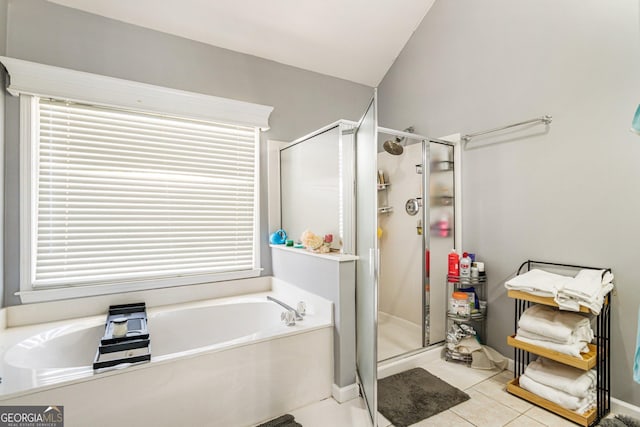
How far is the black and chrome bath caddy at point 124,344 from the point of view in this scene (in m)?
1.47

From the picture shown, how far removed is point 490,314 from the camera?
2.49 metres

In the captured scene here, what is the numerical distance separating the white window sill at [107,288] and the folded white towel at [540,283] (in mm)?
2130

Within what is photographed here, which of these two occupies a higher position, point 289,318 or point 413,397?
point 289,318

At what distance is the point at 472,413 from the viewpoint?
182cm

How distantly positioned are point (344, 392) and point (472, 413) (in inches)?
30.5

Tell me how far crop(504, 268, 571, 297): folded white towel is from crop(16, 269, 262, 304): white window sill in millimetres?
2130

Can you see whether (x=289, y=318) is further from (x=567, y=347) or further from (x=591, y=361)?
(x=591, y=361)

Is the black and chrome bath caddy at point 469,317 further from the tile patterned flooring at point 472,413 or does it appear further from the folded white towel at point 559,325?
the folded white towel at point 559,325

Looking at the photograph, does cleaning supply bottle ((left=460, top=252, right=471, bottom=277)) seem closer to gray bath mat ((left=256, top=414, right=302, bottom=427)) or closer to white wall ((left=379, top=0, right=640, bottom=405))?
white wall ((left=379, top=0, right=640, bottom=405))

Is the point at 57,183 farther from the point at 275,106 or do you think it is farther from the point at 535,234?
the point at 535,234

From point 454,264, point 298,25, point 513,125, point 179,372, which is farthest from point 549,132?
point 179,372

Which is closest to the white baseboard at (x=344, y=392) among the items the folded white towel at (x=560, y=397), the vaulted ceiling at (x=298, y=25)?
Result: the folded white towel at (x=560, y=397)

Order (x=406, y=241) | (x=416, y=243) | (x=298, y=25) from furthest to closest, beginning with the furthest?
1. (x=406, y=241)
2. (x=416, y=243)
3. (x=298, y=25)

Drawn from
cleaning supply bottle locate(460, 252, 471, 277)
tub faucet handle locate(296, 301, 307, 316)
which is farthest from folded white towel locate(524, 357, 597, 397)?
tub faucet handle locate(296, 301, 307, 316)
